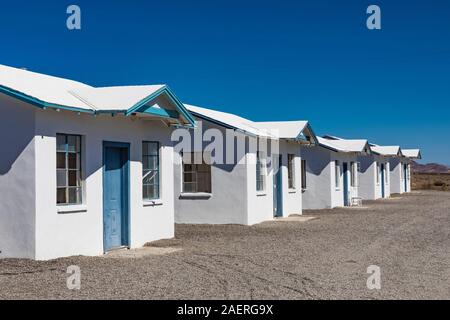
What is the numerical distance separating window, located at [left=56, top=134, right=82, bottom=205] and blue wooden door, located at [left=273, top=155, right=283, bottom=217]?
11.6m

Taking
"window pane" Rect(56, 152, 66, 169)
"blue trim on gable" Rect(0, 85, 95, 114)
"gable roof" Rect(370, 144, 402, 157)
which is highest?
"gable roof" Rect(370, 144, 402, 157)

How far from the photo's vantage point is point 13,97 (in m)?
10.8

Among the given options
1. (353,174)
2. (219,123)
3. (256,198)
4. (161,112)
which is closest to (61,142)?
(161,112)

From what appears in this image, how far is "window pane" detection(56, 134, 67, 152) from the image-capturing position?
11.7 meters

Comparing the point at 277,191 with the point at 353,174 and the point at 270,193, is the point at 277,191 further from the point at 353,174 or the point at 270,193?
the point at 353,174

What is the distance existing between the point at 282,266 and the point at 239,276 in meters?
1.30

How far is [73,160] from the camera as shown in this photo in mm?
12188

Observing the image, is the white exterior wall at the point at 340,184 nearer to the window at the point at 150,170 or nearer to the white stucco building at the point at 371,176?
the white stucco building at the point at 371,176

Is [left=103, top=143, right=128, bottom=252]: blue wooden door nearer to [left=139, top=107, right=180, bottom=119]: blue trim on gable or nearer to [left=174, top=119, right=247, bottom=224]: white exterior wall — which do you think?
[left=139, top=107, right=180, bottom=119]: blue trim on gable

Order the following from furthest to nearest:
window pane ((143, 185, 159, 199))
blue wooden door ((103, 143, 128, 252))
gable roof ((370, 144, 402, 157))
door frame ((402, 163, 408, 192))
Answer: door frame ((402, 163, 408, 192))
gable roof ((370, 144, 402, 157))
window pane ((143, 185, 159, 199))
blue wooden door ((103, 143, 128, 252))

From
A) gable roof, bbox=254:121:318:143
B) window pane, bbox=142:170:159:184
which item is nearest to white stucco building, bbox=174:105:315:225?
gable roof, bbox=254:121:318:143

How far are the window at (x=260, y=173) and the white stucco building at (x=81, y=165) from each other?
604cm
